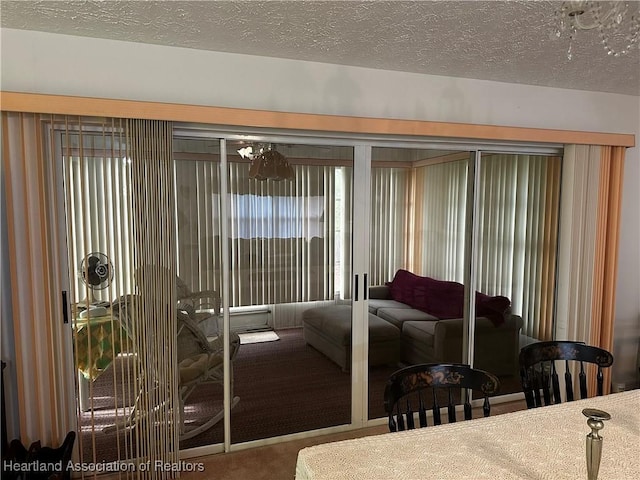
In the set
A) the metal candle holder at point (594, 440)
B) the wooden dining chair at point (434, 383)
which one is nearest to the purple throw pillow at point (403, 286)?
the wooden dining chair at point (434, 383)

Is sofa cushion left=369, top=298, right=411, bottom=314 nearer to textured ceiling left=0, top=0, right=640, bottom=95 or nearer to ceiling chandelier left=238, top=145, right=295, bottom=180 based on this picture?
ceiling chandelier left=238, top=145, right=295, bottom=180

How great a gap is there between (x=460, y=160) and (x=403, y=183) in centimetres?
50

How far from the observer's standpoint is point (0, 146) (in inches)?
86.1

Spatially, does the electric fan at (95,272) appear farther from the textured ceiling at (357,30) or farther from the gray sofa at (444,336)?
the gray sofa at (444,336)

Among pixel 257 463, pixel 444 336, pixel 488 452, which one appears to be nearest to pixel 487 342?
pixel 444 336

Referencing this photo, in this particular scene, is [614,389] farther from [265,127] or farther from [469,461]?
[265,127]

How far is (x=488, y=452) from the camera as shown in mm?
1521

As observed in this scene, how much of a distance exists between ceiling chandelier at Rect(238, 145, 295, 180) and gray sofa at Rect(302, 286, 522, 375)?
0.94 m

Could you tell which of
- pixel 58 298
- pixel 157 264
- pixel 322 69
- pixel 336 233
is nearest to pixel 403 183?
pixel 336 233

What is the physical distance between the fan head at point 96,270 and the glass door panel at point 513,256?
98.7 inches

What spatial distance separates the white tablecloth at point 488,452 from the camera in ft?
4.59

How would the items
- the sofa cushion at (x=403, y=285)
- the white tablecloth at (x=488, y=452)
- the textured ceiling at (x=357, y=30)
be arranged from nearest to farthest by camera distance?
the white tablecloth at (x=488, y=452) → the textured ceiling at (x=357, y=30) → the sofa cushion at (x=403, y=285)

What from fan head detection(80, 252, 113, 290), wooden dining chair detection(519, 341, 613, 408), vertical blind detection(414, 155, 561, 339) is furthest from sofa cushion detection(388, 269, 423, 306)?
fan head detection(80, 252, 113, 290)

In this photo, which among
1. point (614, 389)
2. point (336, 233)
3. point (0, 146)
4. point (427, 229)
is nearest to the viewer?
point (0, 146)
